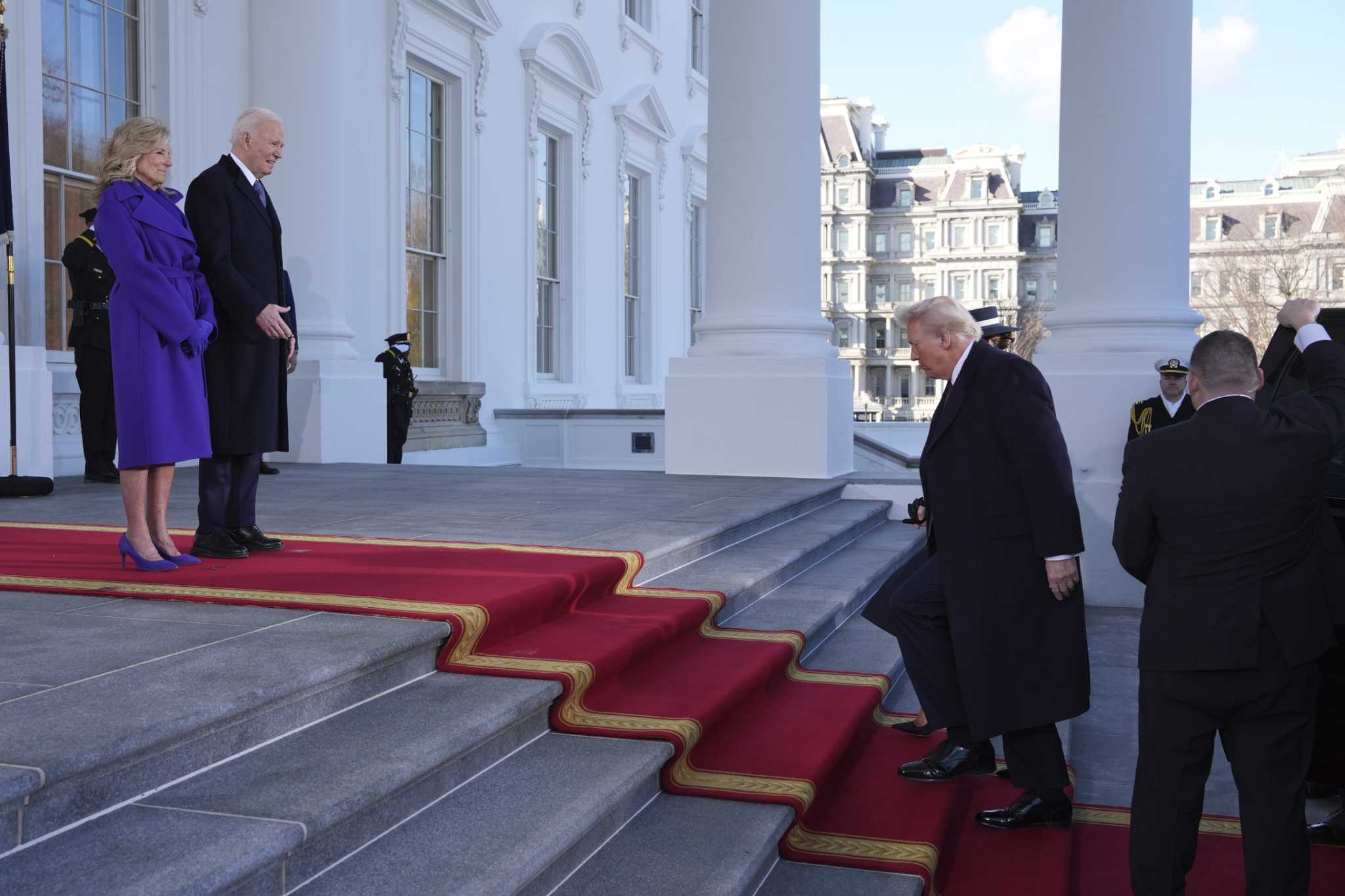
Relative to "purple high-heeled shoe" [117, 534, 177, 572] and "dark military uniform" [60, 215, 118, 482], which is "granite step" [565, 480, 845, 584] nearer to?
"purple high-heeled shoe" [117, 534, 177, 572]

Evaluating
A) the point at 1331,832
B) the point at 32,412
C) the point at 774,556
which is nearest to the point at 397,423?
the point at 32,412

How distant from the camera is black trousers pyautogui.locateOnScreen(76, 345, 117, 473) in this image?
8.37m

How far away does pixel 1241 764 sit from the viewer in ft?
11.0

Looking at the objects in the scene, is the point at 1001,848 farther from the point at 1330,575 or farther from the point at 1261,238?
the point at 1261,238

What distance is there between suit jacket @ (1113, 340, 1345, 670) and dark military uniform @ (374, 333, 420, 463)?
9609 mm

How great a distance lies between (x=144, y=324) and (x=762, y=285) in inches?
242

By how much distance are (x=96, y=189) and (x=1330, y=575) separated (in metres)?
4.30

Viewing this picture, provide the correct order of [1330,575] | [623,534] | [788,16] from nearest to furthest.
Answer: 1. [1330,575]
2. [623,534]
3. [788,16]

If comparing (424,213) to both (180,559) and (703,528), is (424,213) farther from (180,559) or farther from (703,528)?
(180,559)

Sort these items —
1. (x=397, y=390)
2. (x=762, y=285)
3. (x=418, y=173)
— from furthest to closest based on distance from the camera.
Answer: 1. (x=418, y=173)
2. (x=397, y=390)
3. (x=762, y=285)

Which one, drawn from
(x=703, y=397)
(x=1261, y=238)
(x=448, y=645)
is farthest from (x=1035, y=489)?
(x=1261, y=238)

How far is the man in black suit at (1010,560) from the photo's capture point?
3.89m

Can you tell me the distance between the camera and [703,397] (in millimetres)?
9844

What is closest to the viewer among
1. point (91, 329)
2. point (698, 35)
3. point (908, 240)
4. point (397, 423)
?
point (91, 329)
